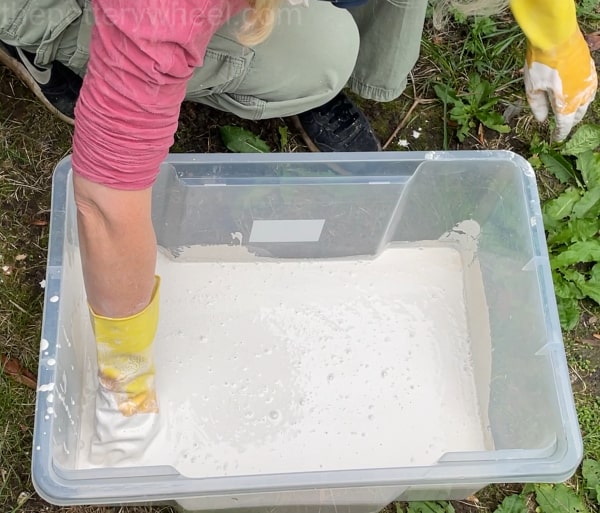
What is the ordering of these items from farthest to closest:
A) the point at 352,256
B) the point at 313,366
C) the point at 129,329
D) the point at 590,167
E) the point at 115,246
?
the point at 590,167, the point at 352,256, the point at 313,366, the point at 129,329, the point at 115,246

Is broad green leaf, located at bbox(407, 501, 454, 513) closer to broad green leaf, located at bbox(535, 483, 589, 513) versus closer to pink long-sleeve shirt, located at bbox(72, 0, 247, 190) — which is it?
broad green leaf, located at bbox(535, 483, 589, 513)

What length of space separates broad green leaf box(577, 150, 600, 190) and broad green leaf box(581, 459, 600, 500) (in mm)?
505

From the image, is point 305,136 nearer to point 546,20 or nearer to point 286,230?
point 286,230

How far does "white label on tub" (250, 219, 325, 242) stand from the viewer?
124cm

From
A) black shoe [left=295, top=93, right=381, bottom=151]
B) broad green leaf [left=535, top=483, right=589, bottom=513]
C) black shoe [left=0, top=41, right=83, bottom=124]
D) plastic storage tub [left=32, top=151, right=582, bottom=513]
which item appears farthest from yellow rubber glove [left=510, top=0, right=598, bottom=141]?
black shoe [left=0, top=41, right=83, bottom=124]

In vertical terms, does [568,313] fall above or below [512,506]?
above

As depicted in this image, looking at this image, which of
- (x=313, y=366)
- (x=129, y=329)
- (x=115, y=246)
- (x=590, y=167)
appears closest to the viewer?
(x=115, y=246)

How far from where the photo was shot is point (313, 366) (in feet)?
3.99

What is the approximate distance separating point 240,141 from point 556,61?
0.55m

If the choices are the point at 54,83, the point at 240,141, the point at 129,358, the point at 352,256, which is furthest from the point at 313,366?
the point at 54,83

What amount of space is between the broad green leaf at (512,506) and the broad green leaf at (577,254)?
1.34 feet

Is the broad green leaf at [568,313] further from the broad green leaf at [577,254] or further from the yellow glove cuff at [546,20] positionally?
the yellow glove cuff at [546,20]

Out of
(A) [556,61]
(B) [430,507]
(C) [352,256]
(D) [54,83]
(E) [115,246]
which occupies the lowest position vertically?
(B) [430,507]

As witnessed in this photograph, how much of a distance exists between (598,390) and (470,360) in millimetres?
250
